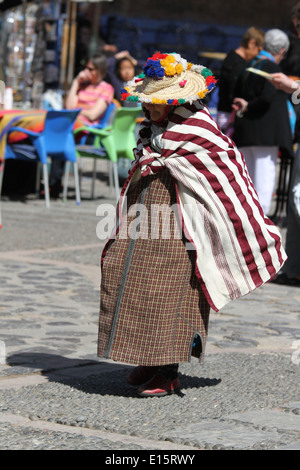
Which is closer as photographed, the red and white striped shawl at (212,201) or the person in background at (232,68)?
the red and white striped shawl at (212,201)

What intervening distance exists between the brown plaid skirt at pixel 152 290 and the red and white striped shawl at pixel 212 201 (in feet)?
0.26

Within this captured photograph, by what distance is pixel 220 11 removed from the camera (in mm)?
27125

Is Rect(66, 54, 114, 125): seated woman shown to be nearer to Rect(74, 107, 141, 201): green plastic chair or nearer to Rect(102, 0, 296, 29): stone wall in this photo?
Rect(74, 107, 141, 201): green plastic chair

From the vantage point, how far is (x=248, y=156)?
11172 mm

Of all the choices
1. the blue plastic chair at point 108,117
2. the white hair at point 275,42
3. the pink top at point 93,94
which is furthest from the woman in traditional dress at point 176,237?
the pink top at point 93,94

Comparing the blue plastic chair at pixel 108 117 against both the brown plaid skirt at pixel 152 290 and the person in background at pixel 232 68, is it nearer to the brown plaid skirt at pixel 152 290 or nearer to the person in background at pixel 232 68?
the person in background at pixel 232 68

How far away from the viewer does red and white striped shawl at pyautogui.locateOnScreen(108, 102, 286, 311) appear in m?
4.84

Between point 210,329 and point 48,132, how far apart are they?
21.1 ft

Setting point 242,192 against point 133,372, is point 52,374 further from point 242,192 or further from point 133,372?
point 242,192

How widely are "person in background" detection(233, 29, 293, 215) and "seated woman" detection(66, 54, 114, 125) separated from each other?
3.44m

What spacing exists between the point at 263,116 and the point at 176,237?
6.24 m

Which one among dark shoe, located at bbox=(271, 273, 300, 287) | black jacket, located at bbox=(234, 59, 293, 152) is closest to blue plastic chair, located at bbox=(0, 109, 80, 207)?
black jacket, located at bbox=(234, 59, 293, 152)

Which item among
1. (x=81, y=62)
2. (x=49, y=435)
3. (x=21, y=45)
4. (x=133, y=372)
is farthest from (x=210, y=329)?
(x=81, y=62)

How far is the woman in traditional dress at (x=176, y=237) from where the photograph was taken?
4.85m
